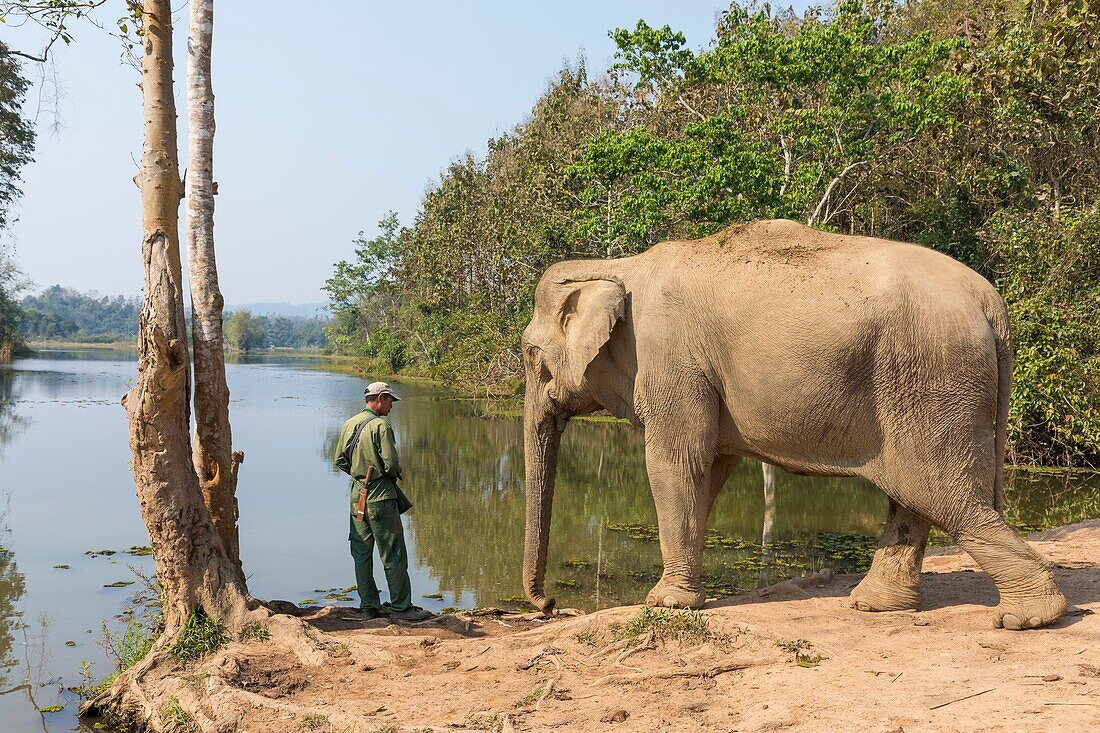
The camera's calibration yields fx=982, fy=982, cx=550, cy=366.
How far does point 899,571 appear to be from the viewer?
707 cm

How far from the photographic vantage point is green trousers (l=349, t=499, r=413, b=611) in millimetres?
7871

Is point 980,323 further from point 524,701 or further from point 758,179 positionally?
point 758,179

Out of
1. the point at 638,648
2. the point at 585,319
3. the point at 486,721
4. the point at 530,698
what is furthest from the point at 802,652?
the point at 585,319

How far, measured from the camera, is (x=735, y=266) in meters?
7.16

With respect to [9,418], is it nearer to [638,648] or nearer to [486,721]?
[638,648]

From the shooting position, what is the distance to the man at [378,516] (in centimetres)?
786

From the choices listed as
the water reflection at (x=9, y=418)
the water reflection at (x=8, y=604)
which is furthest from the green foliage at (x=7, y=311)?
the water reflection at (x=8, y=604)

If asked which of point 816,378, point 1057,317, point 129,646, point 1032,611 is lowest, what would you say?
point 129,646

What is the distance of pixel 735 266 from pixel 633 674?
3022 millimetres

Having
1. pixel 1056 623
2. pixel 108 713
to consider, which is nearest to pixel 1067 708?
pixel 1056 623

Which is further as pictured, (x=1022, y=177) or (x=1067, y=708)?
(x=1022, y=177)

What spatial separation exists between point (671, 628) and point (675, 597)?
0.87 m

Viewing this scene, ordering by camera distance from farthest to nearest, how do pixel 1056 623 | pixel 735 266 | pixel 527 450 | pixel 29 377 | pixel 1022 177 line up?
pixel 29 377 → pixel 1022 177 → pixel 527 450 → pixel 735 266 → pixel 1056 623

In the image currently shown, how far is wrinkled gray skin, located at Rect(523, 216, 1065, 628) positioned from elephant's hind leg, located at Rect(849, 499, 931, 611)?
0.01m
